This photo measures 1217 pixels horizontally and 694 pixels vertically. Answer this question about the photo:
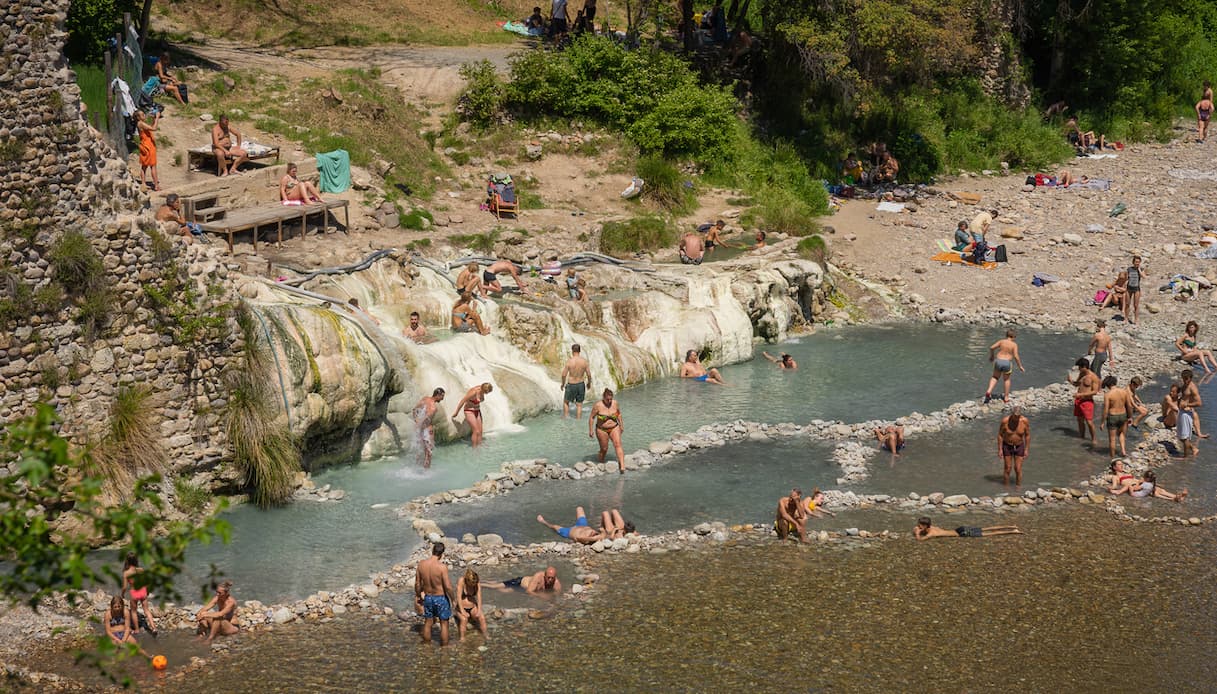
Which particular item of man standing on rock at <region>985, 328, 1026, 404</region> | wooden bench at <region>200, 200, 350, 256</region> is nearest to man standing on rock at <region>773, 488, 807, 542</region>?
man standing on rock at <region>985, 328, 1026, 404</region>

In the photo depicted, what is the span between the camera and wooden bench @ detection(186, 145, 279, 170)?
2709 cm

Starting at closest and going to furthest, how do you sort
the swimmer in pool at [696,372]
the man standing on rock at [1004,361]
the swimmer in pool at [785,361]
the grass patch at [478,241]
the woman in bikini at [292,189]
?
the man standing on rock at [1004,361], the swimmer in pool at [696,372], the swimmer in pool at [785,361], the woman in bikini at [292,189], the grass patch at [478,241]

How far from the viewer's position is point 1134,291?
29328 mm

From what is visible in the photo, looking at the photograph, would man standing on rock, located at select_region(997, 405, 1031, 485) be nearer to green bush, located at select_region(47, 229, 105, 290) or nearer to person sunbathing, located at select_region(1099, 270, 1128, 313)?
person sunbathing, located at select_region(1099, 270, 1128, 313)

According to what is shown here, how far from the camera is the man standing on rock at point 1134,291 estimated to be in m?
29.2

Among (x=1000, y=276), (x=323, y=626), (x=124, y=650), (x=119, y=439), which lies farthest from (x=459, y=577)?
(x=1000, y=276)

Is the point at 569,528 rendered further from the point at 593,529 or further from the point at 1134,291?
the point at 1134,291

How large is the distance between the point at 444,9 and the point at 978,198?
53.6 ft

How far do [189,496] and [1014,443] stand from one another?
39.8 feet

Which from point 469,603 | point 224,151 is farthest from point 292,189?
point 469,603

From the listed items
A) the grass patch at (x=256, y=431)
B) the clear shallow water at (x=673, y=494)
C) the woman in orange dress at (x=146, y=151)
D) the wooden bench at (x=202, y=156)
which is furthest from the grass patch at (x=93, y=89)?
the clear shallow water at (x=673, y=494)

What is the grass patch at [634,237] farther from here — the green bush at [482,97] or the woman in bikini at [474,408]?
the woman in bikini at [474,408]

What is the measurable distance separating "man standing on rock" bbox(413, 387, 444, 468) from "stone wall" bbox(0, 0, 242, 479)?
348cm

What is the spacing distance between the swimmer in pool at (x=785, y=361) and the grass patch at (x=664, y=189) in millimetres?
6341
